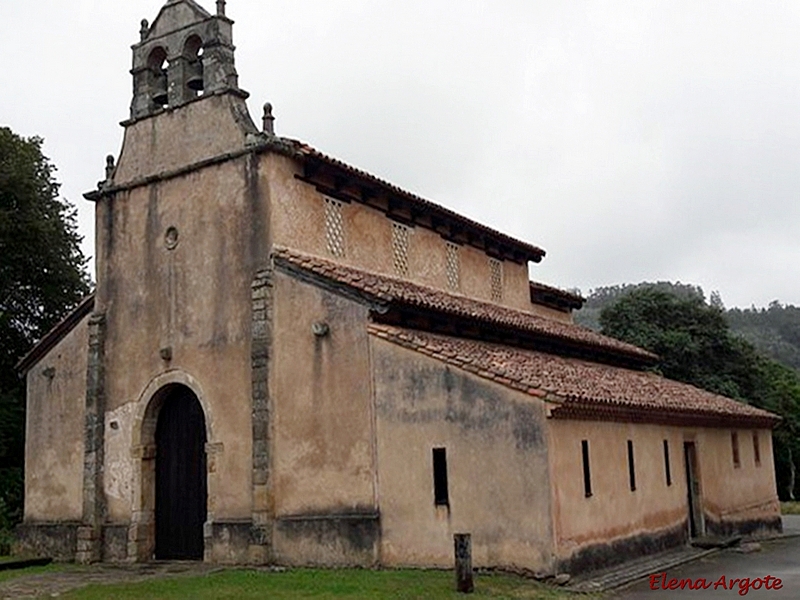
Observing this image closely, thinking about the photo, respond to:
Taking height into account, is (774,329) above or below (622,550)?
above

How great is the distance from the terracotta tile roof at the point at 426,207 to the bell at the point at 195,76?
359 centimetres

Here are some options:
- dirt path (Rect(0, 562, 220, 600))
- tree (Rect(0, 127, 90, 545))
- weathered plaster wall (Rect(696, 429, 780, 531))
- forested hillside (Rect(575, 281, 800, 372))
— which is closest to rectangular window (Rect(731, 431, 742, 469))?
weathered plaster wall (Rect(696, 429, 780, 531))

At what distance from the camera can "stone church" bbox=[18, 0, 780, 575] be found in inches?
640

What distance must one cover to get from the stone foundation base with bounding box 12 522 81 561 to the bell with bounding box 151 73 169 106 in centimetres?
1006

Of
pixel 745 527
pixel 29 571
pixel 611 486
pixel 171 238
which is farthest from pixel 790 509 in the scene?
pixel 29 571

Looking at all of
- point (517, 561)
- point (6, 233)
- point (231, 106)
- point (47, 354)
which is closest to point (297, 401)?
point (517, 561)

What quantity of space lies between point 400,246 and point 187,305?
17.7 feet

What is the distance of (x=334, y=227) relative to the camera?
20844 millimetres

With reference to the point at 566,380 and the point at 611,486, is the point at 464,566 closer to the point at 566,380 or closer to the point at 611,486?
the point at 611,486

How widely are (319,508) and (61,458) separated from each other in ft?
26.2

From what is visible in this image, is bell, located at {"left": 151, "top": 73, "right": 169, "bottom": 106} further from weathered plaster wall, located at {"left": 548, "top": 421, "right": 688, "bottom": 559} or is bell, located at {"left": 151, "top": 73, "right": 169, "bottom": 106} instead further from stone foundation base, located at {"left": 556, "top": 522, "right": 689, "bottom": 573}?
stone foundation base, located at {"left": 556, "top": 522, "right": 689, "bottom": 573}

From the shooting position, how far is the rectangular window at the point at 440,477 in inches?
648

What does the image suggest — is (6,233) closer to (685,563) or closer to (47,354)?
(47,354)

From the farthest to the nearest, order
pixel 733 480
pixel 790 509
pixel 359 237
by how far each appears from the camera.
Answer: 1. pixel 790 509
2. pixel 733 480
3. pixel 359 237
